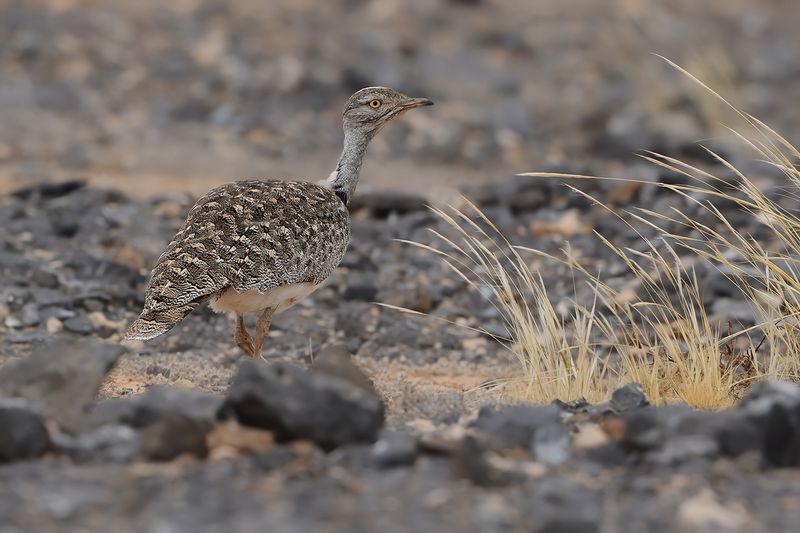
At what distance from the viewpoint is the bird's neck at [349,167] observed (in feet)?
24.6

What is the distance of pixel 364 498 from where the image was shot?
4090 mm

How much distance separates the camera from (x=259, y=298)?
6344mm

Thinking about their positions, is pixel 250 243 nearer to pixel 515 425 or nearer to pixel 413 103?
pixel 413 103

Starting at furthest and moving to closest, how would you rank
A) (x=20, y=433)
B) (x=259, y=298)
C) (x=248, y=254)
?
(x=259, y=298) < (x=248, y=254) < (x=20, y=433)

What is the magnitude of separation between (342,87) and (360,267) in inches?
251

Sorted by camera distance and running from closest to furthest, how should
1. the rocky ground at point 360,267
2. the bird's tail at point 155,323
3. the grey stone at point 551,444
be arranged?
the rocky ground at point 360,267
the grey stone at point 551,444
the bird's tail at point 155,323

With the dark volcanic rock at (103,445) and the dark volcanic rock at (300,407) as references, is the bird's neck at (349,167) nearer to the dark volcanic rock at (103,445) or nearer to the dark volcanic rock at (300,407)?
the dark volcanic rock at (300,407)

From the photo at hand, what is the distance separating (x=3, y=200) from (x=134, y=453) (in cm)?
593

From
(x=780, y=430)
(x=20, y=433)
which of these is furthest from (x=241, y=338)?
(x=780, y=430)

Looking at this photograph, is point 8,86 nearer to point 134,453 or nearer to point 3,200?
point 3,200

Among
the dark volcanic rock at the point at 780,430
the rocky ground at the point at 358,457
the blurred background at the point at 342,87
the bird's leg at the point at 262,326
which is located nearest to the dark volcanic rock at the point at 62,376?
the rocky ground at the point at 358,457

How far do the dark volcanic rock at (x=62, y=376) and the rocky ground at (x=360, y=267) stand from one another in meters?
0.01

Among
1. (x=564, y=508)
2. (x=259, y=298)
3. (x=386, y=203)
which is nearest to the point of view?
(x=564, y=508)

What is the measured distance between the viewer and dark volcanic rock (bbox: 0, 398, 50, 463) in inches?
169
